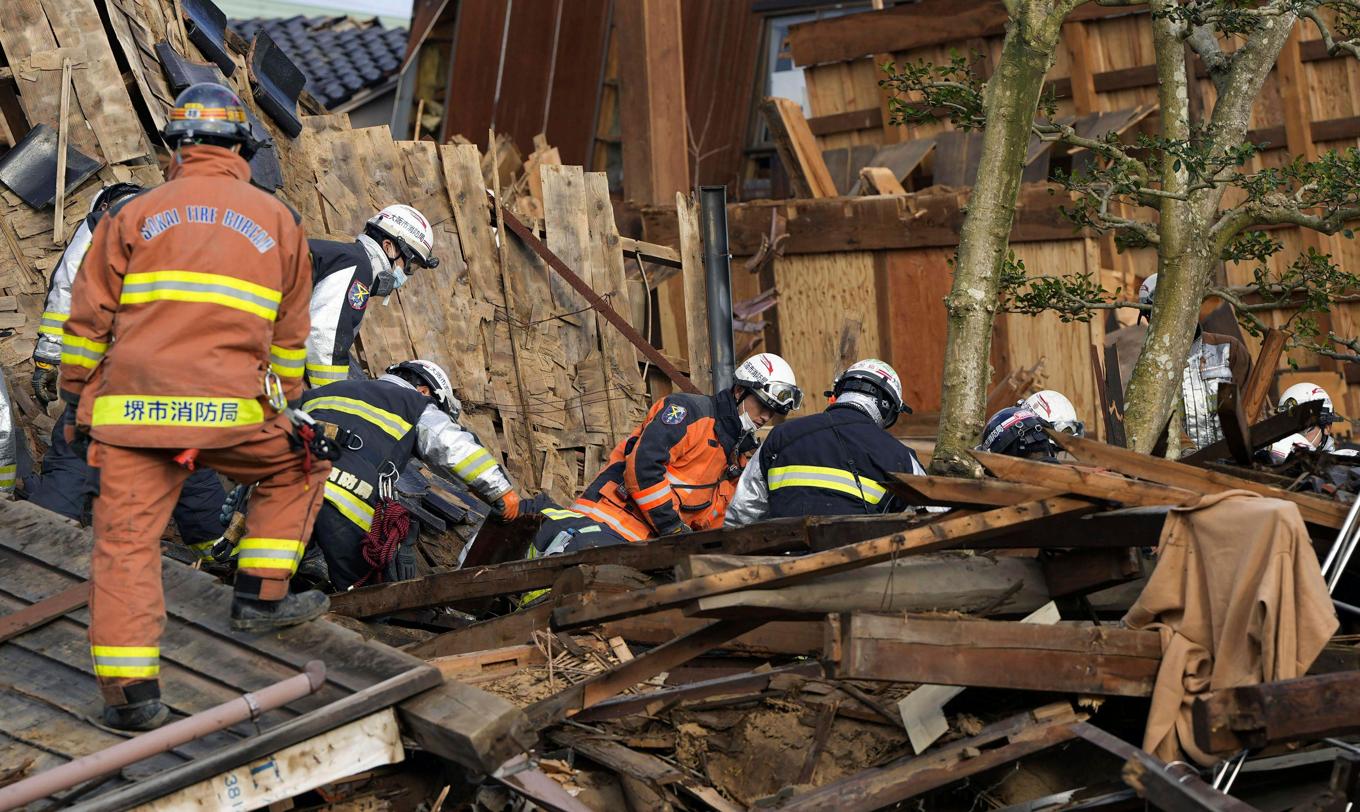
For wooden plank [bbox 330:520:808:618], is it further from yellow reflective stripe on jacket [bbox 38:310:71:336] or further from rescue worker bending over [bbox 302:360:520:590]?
yellow reflective stripe on jacket [bbox 38:310:71:336]

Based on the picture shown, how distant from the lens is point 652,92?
40.1 ft

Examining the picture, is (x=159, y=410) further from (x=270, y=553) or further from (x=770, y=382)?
(x=770, y=382)

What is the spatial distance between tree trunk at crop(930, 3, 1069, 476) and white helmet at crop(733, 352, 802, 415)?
44.4 inches

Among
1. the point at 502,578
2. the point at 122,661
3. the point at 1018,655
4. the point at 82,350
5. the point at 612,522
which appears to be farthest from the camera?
the point at 612,522

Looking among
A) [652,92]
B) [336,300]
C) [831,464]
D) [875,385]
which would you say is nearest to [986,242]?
[875,385]

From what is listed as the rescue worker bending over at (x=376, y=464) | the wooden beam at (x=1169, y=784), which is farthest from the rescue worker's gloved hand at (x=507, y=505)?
the wooden beam at (x=1169, y=784)

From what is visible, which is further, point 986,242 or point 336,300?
point 336,300

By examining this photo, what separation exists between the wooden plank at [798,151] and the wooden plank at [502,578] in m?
7.42

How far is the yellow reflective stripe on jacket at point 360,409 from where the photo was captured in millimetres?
7277

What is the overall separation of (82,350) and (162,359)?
0.35 meters

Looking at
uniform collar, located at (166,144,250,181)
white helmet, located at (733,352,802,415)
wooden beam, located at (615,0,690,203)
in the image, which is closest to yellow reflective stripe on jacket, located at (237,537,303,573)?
uniform collar, located at (166,144,250,181)

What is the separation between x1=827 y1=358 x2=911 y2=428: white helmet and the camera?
7.90 metres

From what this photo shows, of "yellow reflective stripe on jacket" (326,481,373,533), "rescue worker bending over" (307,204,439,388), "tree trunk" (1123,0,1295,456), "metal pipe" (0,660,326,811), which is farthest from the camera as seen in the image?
"tree trunk" (1123,0,1295,456)

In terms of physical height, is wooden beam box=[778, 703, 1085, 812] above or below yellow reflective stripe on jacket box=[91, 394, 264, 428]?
below
